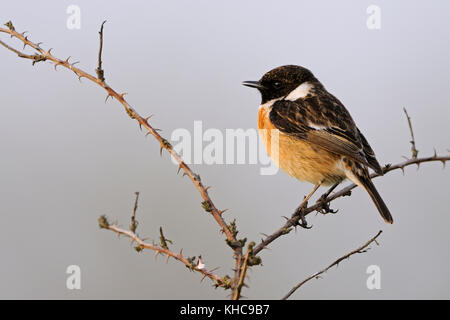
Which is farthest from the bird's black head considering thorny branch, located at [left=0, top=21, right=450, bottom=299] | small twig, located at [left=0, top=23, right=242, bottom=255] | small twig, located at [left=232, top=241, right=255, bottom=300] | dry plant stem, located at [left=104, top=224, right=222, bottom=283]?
small twig, located at [left=232, top=241, right=255, bottom=300]

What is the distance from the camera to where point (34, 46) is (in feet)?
8.50

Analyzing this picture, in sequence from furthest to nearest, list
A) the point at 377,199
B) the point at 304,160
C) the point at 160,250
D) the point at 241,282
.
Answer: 1. the point at 304,160
2. the point at 377,199
3. the point at 160,250
4. the point at 241,282

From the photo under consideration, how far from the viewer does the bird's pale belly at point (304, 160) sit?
15.6ft

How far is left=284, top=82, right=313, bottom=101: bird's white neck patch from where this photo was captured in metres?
5.36

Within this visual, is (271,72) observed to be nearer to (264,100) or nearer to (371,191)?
(264,100)

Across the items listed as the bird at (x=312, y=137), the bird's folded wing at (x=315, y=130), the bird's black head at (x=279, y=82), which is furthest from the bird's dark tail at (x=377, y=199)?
the bird's black head at (x=279, y=82)

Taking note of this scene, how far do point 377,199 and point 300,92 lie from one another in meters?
1.64

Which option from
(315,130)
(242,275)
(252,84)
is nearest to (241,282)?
(242,275)

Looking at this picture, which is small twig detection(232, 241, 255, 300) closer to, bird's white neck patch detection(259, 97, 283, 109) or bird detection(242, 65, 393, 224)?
bird detection(242, 65, 393, 224)

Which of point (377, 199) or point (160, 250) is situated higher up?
point (377, 199)

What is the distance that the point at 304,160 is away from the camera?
481 centimetres

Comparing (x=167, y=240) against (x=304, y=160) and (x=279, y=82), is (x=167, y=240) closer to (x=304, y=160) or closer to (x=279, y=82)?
(x=304, y=160)

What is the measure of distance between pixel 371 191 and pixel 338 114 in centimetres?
101

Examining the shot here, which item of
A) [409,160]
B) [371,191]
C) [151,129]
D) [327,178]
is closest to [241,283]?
[151,129]
